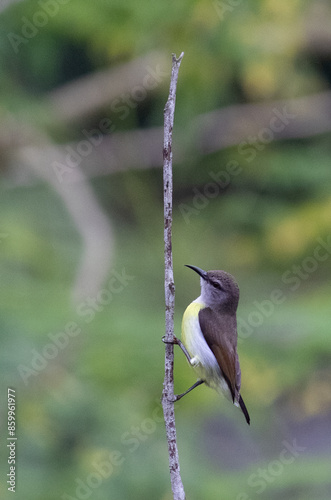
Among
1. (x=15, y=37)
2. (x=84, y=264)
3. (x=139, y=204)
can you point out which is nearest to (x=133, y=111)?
(x=139, y=204)

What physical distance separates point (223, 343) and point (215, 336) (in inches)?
2.4

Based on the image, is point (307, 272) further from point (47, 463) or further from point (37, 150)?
point (47, 463)

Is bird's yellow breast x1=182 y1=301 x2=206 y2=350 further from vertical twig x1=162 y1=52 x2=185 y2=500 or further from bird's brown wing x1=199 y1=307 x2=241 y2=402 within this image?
vertical twig x1=162 y1=52 x2=185 y2=500

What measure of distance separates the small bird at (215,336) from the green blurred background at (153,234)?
5.30 ft

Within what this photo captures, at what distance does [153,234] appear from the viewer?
9.68 metres

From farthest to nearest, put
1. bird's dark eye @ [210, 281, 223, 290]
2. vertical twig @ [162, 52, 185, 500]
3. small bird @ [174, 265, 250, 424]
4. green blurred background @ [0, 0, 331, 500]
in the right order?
green blurred background @ [0, 0, 331, 500]
bird's dark eye @ [210, 281, 223, 290]
small bird @ [174, 265, 250, 424]
vertical twig @ [162, 52, 185, 500]

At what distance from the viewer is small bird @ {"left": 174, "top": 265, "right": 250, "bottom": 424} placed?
3.60 metres

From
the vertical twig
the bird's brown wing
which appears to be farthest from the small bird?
the vertical twig

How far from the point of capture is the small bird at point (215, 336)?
360cm

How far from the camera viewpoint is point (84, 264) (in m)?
8.22

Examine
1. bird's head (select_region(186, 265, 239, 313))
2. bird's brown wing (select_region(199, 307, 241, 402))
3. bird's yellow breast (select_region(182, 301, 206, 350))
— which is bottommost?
bird's brown wing (select_region(199, 307, 241, 402))

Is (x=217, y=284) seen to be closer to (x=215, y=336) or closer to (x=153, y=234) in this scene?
(x=215, y=336)

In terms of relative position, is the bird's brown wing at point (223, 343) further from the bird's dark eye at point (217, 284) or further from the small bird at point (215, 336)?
the bird's dark eye at point (217, 284)

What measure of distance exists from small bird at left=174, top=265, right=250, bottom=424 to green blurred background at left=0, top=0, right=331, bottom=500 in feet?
5.30
